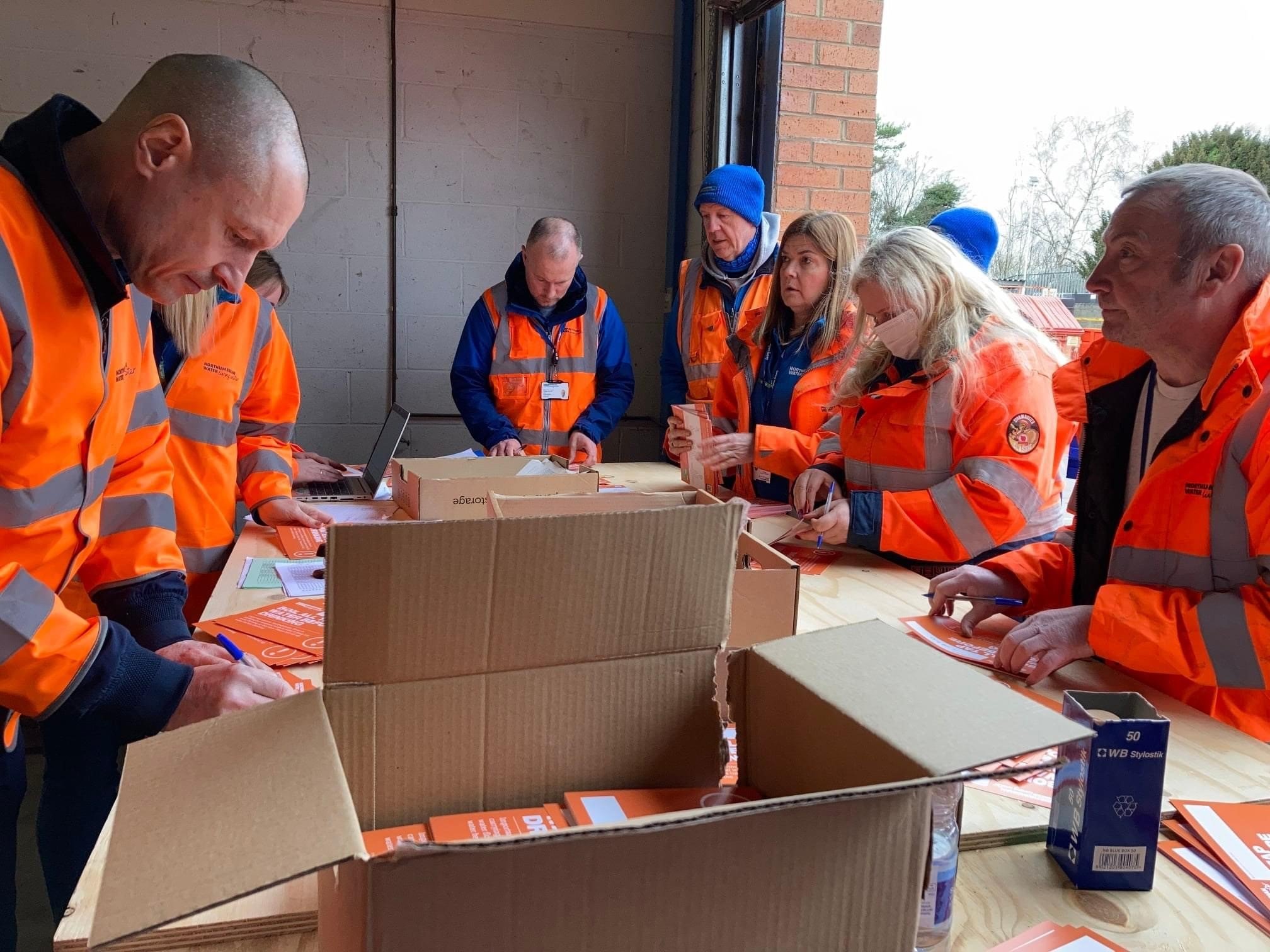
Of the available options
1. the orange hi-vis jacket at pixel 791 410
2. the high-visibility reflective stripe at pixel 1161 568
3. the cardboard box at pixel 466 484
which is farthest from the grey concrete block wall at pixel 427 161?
the high-visibility reflective stripe at pixel 1161 568

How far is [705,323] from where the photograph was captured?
3924 mm

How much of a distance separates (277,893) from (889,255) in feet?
6.21

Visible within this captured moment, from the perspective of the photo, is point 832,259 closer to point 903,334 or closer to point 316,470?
point 903,334

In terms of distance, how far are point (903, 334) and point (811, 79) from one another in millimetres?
2228

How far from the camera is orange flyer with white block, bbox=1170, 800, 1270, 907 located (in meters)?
0.95

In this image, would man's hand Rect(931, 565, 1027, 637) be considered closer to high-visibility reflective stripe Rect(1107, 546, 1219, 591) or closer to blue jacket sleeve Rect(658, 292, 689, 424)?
high-visibility reflective stripe Rect(1107, 546, 1219, 591)

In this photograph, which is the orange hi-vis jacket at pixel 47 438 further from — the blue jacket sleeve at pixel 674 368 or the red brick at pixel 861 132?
the red brick at pixel 861 132

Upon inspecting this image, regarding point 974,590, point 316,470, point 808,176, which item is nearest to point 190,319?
point 316,470

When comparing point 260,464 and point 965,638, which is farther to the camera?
point 260,464

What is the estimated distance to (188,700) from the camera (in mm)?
1176

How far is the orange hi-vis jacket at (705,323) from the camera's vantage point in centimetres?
377

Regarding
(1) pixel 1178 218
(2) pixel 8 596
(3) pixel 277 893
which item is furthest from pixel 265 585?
(1) pixel 1178 218

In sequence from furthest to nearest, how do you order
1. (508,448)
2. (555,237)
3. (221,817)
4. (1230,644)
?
(555,237), (508,448), (1230,644), (221,817)

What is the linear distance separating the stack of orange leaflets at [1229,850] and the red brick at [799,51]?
3584 millimetres
